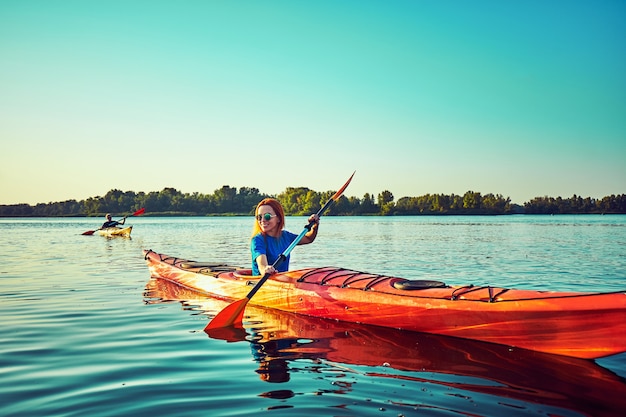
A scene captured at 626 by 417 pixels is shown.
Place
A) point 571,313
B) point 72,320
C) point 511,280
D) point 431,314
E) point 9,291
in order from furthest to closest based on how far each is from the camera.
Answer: point 511,280, point 9,291, point 72,320, point 431,314, point 571,313

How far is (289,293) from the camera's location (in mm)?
7496

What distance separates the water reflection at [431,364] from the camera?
165 inches

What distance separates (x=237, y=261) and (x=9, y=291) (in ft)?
22.0

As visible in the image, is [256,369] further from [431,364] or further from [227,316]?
[227,316]

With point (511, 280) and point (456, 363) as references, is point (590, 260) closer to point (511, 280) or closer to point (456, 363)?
point (511, 280)

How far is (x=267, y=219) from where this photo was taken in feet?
24.5

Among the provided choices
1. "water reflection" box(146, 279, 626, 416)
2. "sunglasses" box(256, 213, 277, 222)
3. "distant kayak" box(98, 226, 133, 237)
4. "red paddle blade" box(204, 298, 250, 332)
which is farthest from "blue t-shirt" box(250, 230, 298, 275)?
"distant kayak" box(98, 226, 133, 237)

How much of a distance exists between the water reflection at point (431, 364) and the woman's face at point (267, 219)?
146 cm

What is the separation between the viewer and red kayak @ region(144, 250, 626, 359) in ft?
16.0

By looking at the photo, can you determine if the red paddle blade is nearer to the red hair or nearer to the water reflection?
the water reflection

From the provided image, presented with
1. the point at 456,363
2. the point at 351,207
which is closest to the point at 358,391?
the point at 456,363

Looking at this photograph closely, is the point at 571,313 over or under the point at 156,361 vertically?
over

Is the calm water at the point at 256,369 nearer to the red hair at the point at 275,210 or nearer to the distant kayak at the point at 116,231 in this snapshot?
the red hair at the point at 275,210

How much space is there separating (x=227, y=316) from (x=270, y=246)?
139cm
